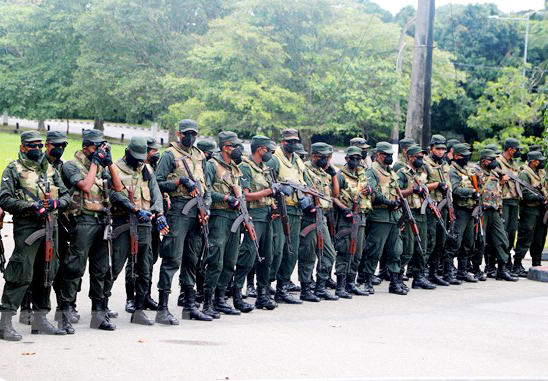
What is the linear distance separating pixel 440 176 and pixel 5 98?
45.6 meters

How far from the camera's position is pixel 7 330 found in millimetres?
8844

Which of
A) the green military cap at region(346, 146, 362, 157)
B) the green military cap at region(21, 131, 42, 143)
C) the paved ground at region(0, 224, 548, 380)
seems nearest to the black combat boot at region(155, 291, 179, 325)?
the paved ground at region(0, 224, 548, 380)

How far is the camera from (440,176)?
14.2 meters

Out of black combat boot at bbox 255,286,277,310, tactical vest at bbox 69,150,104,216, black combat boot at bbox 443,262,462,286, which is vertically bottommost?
black combat boot at bbox 443,262,462,286

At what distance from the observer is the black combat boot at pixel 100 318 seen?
954cm

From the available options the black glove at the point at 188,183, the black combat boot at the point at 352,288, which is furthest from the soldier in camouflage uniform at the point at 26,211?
the black combat boot at the point at 352,288

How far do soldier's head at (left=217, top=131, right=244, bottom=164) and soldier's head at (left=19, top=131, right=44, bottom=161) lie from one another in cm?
233

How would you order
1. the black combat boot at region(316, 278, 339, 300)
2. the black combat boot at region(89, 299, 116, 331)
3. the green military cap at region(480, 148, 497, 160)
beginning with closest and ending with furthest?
the black combat boot at region(89, 299, 116, 331)
the black combat boot at region(316, 278, 339, 300)
the green military cap at region(480, 148, 497, 160)

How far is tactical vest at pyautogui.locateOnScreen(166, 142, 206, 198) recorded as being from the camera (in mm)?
10383

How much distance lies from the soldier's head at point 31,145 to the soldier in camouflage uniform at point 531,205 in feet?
29.7

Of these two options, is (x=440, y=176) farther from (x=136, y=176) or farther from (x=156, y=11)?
(x=156, y=11)

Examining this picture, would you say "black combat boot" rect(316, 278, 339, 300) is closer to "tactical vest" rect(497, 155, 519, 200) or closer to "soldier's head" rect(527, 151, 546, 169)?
"tactical vest" rect(497, 155, 519, 200)

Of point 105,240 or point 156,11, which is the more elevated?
point 156,11

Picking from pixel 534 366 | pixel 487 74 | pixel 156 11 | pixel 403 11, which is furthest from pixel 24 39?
pixel 534 366
